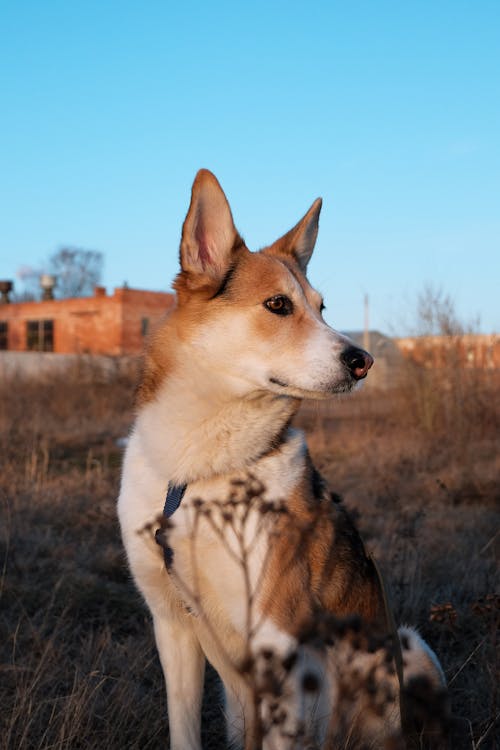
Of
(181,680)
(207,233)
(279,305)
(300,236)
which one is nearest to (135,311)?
(300,236)

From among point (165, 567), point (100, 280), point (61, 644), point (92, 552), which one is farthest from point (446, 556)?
point (100, 280)

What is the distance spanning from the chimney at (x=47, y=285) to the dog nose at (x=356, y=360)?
3370 centimetres

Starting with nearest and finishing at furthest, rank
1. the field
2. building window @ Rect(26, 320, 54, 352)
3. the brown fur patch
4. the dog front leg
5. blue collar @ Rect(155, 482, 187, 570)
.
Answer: the brown fur patch, blue collar @ Rect(155, 482, 187, 570), the dog front leg, the field, building window @ Rect(26, 320, 54, 352)

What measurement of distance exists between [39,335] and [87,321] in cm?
258

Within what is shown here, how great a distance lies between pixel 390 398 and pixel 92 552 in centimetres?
785

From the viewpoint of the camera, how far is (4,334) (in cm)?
3294

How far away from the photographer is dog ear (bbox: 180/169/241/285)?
2.65 m

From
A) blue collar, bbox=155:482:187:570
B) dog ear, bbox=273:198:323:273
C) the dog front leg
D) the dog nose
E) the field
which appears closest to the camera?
blue collar, bbox=155:482:187:570

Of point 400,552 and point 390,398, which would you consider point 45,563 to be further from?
point 390,398

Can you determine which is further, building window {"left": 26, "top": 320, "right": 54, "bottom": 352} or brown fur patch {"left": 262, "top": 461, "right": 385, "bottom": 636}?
building window {"left": 26, "top": 320, "right": 54, "bottom": 352}

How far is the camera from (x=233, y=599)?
227cm

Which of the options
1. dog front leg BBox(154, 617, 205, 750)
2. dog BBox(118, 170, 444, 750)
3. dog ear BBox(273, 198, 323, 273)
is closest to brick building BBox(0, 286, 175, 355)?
dog ear BBox(273, 198, 323, 273)

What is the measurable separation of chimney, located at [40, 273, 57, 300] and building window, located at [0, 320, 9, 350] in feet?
9.41

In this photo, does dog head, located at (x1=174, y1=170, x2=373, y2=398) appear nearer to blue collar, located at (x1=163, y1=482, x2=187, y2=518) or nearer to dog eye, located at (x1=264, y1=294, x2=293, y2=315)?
dog eye, located at (x1=264, y1=294, x2=293, y2=315)
